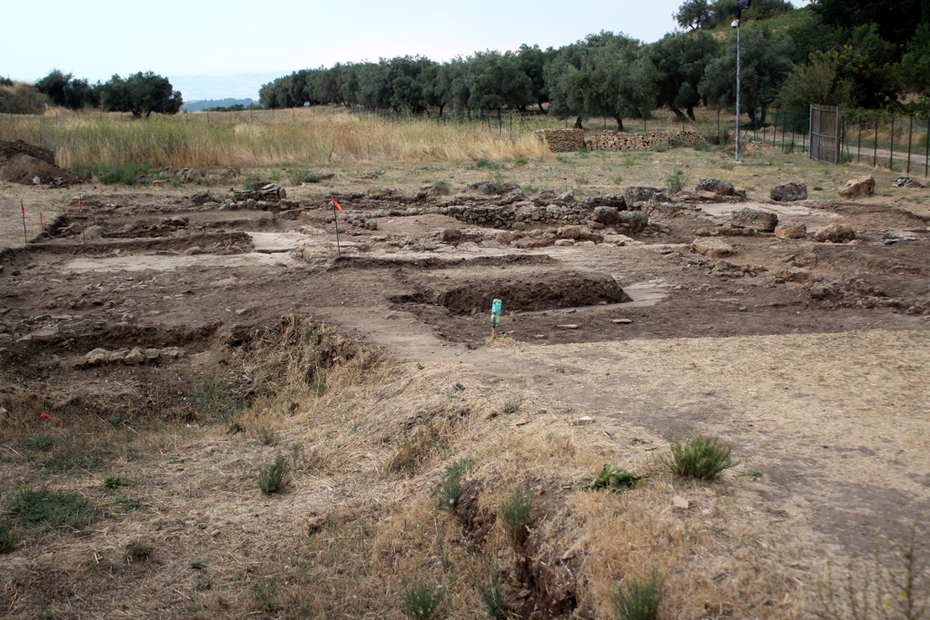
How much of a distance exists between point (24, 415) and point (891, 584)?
605cm

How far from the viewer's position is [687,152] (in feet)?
94.9

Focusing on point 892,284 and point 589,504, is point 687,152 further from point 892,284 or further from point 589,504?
point 589,504

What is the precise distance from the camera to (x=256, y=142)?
76.3 ft

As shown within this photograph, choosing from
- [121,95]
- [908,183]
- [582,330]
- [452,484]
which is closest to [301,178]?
[582,330]

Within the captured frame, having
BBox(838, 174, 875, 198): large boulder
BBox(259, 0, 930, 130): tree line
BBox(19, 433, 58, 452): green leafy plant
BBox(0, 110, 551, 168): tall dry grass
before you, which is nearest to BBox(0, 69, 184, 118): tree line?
BBox(259, 0, 930, 130): tree line

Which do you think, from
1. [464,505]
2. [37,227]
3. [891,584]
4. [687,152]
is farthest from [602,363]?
[687,152]

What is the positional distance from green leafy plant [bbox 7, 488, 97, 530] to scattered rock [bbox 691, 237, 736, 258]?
915 centimetres

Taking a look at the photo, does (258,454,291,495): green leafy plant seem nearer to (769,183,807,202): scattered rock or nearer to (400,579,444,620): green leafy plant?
(400,579,444,620): green leafy plant

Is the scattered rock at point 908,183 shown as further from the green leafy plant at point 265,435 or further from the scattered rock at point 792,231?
the green leafy plant at point 265,435

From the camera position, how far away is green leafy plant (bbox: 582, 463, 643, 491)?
359 cm

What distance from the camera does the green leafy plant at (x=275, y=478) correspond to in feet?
14.6

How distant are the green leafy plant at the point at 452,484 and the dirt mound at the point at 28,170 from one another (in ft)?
56.4

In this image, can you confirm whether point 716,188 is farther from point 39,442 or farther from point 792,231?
point 39,442

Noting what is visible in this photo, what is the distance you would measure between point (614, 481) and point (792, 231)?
10111mm
